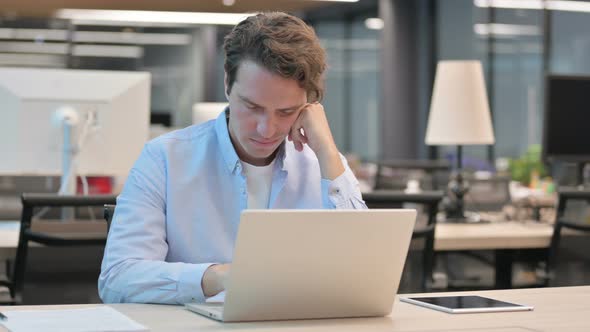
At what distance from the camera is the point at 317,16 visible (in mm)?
15125

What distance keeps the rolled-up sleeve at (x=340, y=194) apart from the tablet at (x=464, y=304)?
0.25 m

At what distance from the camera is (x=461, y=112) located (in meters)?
4.12

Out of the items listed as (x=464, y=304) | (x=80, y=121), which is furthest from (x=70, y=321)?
(x=80, y=121)

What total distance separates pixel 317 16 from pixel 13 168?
39.3ft

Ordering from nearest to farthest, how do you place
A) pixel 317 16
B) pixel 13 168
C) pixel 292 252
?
1. pixel 292 252
2. pixel 13 168
3. pixel 317 16

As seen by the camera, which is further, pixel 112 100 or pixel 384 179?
pixel 384 179


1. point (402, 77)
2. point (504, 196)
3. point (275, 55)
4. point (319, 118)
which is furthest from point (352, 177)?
point (402, 77)

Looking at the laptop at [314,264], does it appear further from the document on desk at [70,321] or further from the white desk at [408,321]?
the document on desk at [70,321]

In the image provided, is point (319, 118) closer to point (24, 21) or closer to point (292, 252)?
point (292, 252)

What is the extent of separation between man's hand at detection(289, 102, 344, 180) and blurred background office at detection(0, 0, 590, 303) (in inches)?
146

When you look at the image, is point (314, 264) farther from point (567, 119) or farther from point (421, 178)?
point (421, 178)

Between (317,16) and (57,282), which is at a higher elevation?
(317,16)

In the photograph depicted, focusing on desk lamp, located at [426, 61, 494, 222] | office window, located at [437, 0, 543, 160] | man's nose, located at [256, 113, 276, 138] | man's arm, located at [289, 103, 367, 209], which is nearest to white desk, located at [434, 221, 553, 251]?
desk lamp, located at [426, 61, 494, 222]

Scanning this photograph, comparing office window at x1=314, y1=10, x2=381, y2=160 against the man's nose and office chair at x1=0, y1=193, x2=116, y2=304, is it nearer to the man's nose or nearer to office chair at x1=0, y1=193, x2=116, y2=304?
office chair at x1=0, y1=193, x2=116, y2=304
